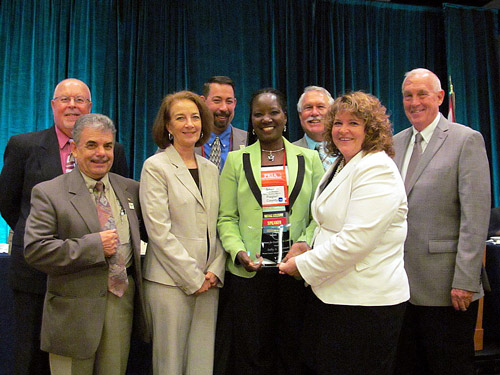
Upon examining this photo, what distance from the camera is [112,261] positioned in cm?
220

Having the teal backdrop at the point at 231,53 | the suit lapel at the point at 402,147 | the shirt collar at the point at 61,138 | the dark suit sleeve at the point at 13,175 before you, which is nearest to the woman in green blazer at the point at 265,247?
the suit lapel at the point at 402,147

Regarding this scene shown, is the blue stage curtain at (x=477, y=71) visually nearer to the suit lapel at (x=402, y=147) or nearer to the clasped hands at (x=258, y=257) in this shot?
the suit lapel at (x=402, y=147)

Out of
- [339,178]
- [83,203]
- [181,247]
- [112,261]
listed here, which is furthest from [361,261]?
[83,203]

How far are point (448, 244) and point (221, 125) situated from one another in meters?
1.62

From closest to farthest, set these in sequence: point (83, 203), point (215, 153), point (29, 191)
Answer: point (83, 203) → point (29, 191) → point (215, 153)

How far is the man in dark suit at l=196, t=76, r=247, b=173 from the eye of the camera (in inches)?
125

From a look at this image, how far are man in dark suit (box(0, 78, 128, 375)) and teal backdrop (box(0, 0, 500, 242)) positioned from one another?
10.8ft

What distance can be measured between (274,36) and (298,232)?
15.4 ft

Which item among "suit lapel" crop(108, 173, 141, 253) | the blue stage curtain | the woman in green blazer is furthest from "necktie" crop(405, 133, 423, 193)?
the blue stage curtain

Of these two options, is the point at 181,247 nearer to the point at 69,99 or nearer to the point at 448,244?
the point at 69,99

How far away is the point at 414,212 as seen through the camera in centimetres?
255

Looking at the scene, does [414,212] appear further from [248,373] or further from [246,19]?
[246,19]

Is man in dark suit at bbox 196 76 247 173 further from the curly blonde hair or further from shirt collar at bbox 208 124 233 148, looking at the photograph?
the curly blonde hair

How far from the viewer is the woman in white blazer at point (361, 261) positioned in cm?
187
